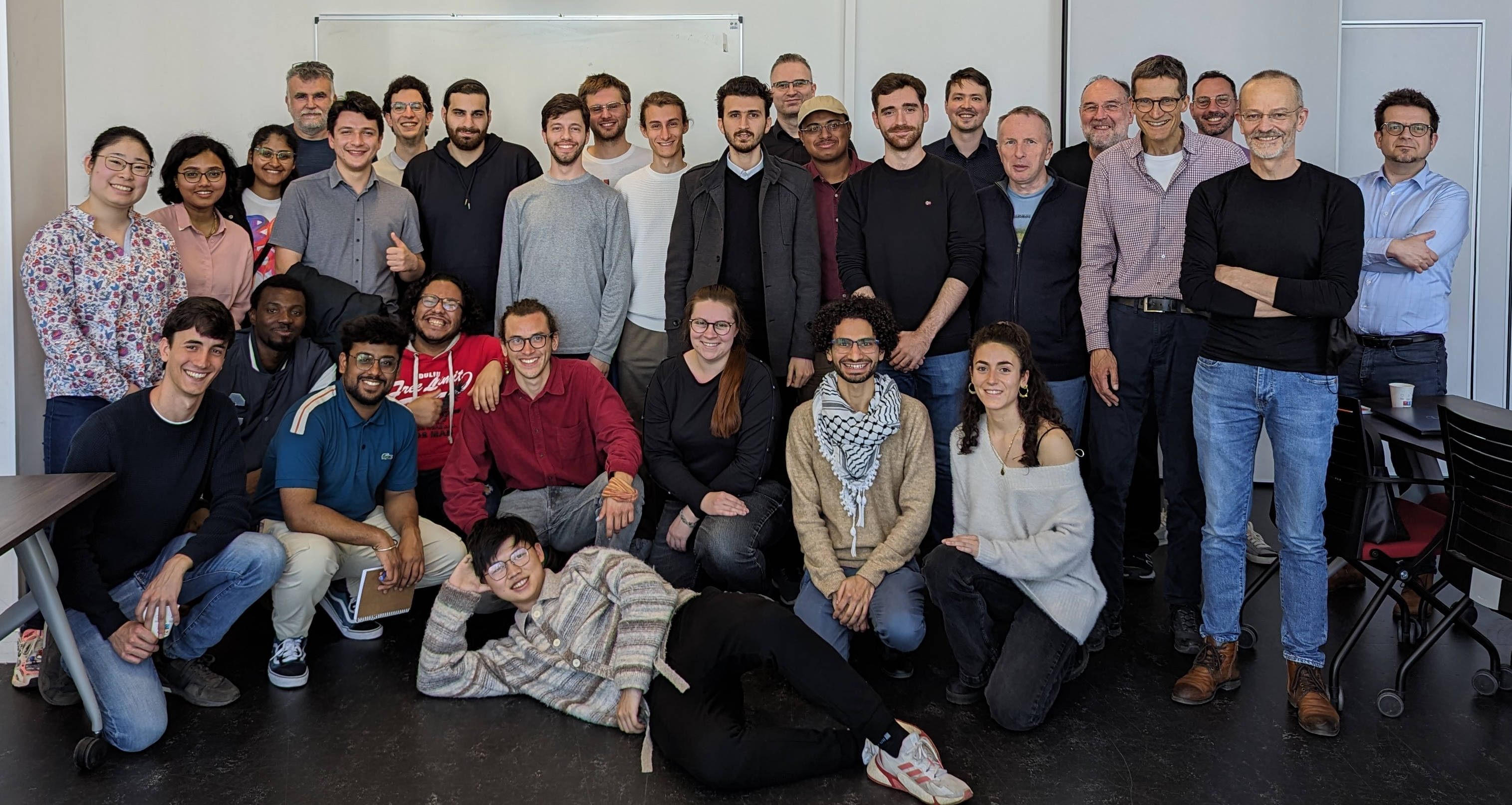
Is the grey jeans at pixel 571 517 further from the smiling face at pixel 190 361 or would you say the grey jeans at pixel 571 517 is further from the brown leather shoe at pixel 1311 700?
the brown leather shoe at pixel 1311 700

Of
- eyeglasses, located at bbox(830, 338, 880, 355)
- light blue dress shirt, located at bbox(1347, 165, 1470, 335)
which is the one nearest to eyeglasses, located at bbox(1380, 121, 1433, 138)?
light blue dress shirt, located at bbox(1347, 165, 1470, 335)

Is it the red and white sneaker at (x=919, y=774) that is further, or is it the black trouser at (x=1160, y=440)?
the black trouser at (x=1160, y=440)

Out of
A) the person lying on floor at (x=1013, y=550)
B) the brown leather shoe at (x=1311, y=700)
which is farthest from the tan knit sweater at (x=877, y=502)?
the brown leather shoe at (x=1311, y=700)

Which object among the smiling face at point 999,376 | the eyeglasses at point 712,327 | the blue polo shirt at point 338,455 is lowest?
the blue polo shirt at point 338,455

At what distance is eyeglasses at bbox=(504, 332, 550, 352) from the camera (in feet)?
12.2

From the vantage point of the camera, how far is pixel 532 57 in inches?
230

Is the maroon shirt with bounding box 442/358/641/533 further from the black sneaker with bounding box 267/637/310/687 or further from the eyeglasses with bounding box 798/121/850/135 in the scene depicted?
the eyeglasses with bounding box 798/121/850/135

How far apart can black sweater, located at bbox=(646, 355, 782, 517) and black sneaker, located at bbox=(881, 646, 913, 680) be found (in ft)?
2.42

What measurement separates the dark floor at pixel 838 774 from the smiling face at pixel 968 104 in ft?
7.21

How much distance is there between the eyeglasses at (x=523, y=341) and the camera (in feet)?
12.2

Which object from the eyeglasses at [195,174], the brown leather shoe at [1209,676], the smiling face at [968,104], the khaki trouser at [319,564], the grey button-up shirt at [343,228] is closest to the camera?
the brown leather shoe at [1209,676]

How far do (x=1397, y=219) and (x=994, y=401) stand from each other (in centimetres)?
207

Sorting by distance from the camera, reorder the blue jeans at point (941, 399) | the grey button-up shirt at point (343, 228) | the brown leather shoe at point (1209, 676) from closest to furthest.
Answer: the brown leather shoe at point (1209, 676)
the blue jeans at point (941, 399)
the grey button-up shirt at point (343, 228)

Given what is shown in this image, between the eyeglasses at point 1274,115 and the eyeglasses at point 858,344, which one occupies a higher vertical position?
the eyeglasses at point 1274,115
